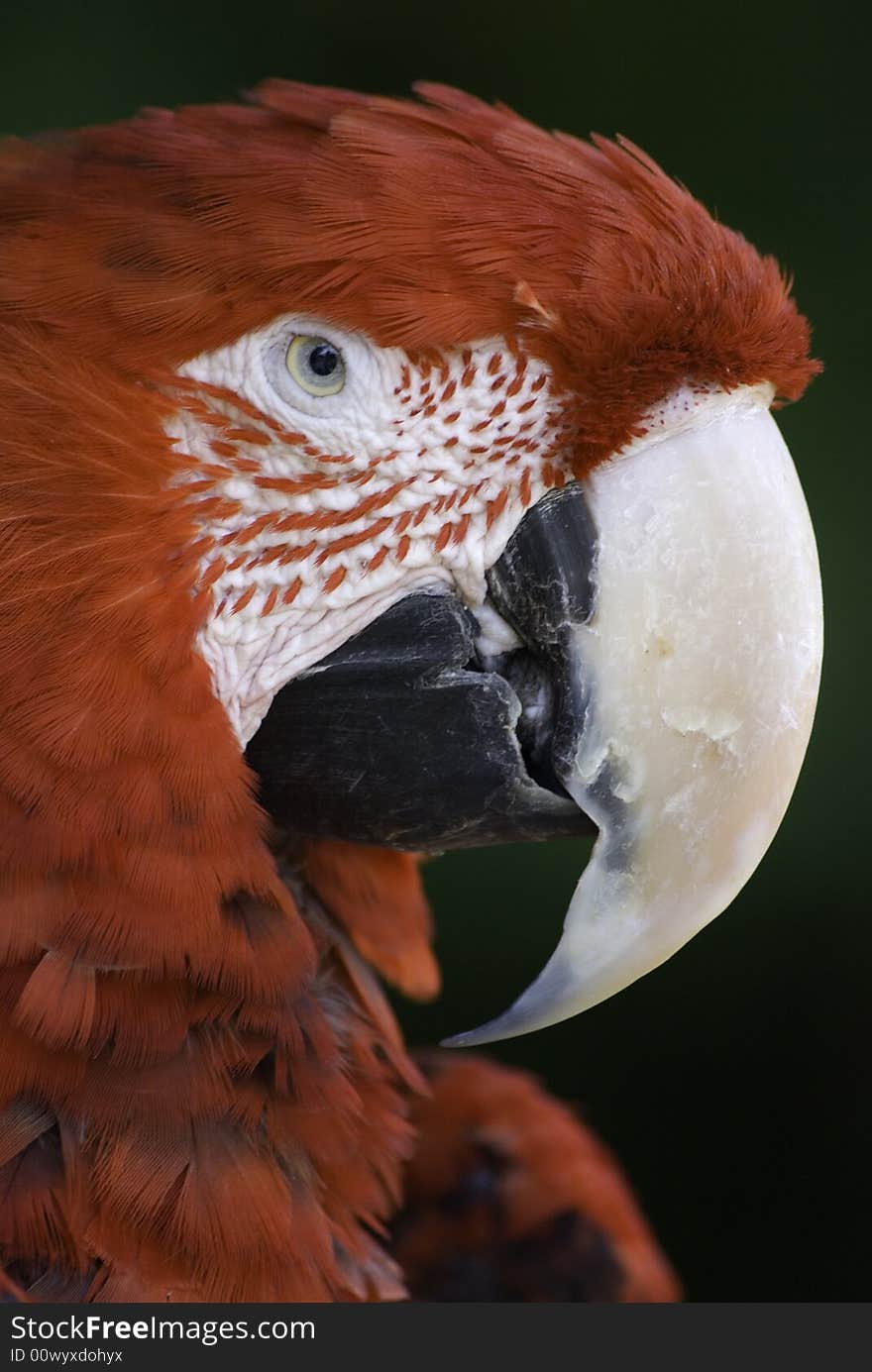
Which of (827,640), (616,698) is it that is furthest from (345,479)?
(827,640)

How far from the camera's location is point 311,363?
84 centimetres

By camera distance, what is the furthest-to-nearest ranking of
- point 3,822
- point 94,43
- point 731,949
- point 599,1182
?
point 731,949, point 94,43, point 599,1182, point 3,822

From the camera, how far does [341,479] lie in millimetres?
855

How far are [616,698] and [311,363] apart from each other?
0.91 ft

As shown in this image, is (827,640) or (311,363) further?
(827,640)

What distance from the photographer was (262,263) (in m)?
0.82

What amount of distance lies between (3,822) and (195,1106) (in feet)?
0.70

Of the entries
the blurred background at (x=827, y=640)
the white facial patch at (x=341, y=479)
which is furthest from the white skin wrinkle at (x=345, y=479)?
the blurred background at (x=827, y=640)

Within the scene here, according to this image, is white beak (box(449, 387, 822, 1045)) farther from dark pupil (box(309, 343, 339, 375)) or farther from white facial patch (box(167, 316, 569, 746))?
dark pupil (box(309, 343, 339, 375))

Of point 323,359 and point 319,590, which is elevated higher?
point 323,359

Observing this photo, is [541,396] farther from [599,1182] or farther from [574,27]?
[574,27]

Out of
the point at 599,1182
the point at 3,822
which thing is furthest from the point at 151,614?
the point at 599,1182

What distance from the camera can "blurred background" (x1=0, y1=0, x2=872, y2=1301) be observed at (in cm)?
179

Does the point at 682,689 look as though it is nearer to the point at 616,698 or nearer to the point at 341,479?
the point at 616,698
